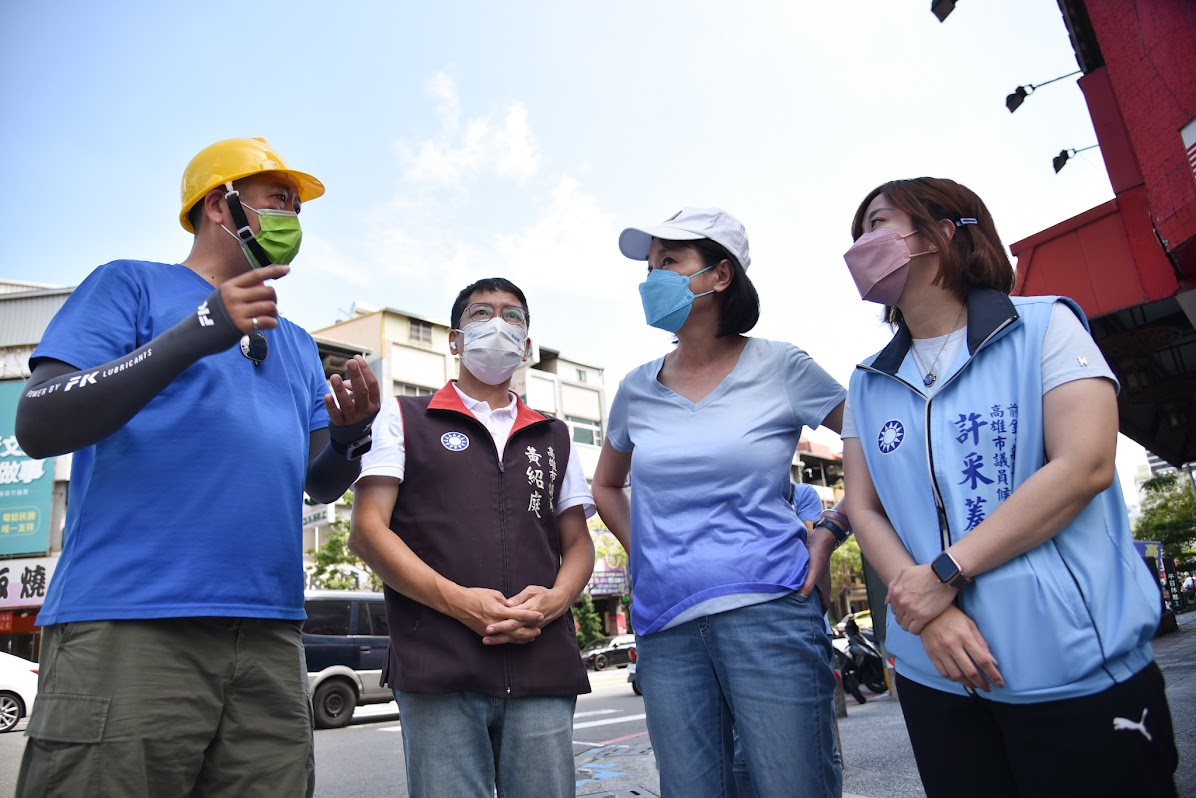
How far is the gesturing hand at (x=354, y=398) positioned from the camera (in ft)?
6.63

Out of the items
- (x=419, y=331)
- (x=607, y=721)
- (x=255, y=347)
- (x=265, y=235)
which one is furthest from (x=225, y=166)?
(x=419, y=331)

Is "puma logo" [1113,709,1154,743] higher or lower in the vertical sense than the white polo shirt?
lower

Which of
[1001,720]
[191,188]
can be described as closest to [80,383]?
[191,188]

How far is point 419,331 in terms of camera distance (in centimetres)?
3516

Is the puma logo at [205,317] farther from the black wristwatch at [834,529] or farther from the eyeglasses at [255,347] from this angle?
the black wristwatch at [834,529]

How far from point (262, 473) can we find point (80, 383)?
45cm

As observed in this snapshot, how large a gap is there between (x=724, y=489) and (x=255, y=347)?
1.32m

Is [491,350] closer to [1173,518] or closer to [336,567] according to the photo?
[336,567]

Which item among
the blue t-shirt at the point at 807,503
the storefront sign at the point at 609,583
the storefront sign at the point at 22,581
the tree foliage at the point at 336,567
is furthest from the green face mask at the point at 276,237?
the storefront sign at the point at 609,583

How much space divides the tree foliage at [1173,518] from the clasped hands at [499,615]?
115ft

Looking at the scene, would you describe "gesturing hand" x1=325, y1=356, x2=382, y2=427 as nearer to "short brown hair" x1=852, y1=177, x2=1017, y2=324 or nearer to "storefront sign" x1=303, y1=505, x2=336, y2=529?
"short brown hair" x1=852, y1=177, x2=1017, y2=324

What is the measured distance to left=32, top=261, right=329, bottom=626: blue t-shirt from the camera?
5.32ft

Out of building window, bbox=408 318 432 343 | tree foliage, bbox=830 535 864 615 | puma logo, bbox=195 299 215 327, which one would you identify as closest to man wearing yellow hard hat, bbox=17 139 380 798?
puma logo, bbox=195 299 215 327

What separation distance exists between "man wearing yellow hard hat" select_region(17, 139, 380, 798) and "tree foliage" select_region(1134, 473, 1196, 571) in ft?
116
